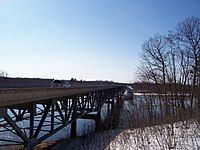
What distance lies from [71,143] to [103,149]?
8.98 m

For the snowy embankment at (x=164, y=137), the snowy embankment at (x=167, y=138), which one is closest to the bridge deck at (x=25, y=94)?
the snowy embankment at (x=164, y=137)

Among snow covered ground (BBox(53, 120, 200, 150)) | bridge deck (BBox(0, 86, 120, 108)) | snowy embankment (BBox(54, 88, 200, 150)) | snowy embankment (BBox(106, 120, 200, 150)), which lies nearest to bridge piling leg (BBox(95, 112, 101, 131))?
bridge deck (BBox(0, 86, 120, 108))

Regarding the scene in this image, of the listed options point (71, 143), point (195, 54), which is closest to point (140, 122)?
point (71, 143)

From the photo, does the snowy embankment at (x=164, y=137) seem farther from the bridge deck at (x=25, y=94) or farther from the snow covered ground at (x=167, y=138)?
the bridge deck at (x=25, y=94)

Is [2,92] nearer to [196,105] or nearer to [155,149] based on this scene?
[155,149]

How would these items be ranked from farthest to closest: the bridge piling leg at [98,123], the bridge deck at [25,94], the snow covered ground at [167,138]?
the bridge piling leg at [98,123] → the snow covered ground at [167,138] → the bridge deck at [25,94]

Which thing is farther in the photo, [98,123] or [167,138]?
[98,123]

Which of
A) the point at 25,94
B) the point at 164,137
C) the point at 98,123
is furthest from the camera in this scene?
the point at 98,123

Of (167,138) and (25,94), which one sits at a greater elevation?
(25,94)

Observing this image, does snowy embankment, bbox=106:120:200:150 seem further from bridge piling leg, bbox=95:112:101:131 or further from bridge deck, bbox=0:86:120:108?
bridge piling leg, bbox=95:112:101:131

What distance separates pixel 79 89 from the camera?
28031 mm

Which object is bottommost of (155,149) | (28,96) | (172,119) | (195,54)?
(155,149)

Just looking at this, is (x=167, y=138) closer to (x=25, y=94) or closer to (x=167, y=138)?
(x=167, y=138)

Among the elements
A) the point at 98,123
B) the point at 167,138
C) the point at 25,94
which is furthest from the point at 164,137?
the point at 98,123
